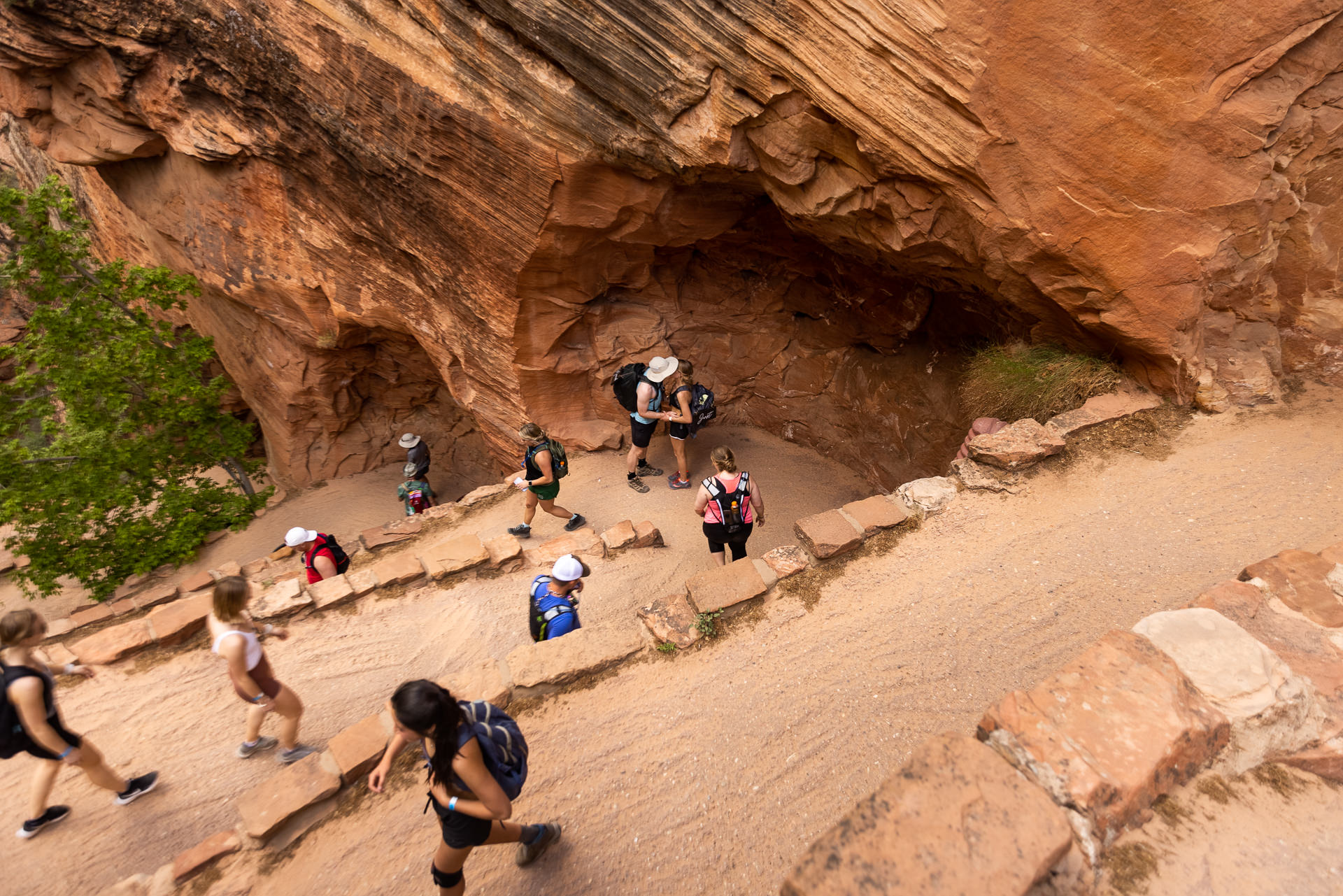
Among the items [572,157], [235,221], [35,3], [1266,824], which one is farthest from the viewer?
[235,221]

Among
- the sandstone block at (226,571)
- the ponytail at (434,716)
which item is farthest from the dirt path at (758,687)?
the sandstone block at (226,571)

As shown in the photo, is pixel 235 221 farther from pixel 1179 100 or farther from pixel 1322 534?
pixel 1322 534

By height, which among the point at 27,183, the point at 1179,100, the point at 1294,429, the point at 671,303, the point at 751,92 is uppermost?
the point at 1179,100

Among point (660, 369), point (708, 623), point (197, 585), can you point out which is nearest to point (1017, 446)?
point (708, 623)

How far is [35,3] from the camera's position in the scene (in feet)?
23.0

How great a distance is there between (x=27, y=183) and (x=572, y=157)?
42.8 feet

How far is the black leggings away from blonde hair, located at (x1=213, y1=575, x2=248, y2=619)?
3.29 m

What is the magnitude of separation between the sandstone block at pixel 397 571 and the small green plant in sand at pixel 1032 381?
5854mm

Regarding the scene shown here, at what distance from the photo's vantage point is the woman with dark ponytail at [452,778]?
2232mm

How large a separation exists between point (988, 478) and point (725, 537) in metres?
2.24

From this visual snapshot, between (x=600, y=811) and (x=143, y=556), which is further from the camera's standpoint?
(x=143, y=556)

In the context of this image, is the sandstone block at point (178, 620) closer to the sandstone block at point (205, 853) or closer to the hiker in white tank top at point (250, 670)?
the hiker in white tank top at point (250, 670)

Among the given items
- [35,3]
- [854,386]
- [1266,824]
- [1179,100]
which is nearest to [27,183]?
[35,3]

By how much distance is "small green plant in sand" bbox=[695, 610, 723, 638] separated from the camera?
418 centimetres
